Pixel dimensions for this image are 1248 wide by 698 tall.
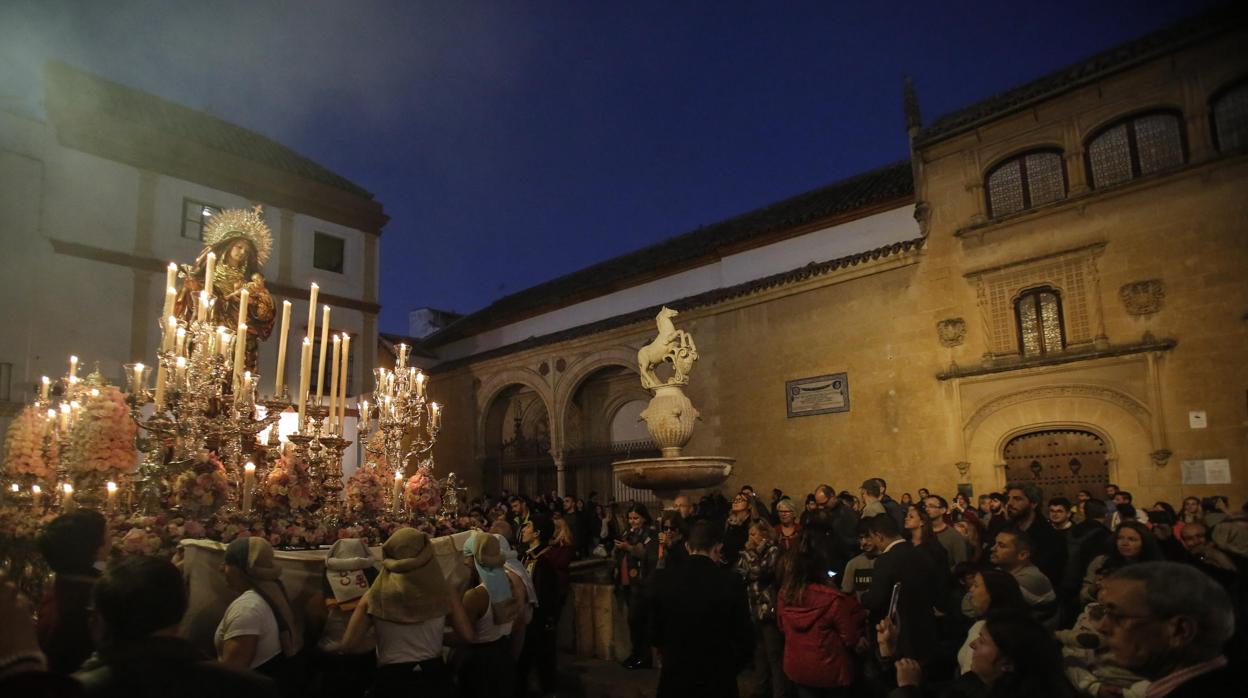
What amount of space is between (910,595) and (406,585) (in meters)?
2.86

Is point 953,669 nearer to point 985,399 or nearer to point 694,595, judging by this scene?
point 694,595

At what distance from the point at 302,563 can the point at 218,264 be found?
18.3 ft

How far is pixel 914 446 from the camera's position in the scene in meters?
13.0

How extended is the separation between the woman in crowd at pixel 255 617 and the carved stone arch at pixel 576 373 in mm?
14431

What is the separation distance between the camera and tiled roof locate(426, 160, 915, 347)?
50.9ft

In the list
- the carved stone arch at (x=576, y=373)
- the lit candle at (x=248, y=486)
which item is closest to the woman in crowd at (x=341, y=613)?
the lit candle at (x=248, y=486)

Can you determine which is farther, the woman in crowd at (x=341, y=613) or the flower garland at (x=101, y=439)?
the flower garland at (x=101, y=439)

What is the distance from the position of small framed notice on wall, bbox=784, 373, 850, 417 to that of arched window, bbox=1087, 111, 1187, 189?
533cm

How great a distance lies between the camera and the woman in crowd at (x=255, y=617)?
11.0ft

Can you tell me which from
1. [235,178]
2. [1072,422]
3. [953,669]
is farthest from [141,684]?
[235,178]

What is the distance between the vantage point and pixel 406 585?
3828 millimetres

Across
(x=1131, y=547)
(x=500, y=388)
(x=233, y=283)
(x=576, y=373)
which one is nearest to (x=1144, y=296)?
(x=1131, y=547)

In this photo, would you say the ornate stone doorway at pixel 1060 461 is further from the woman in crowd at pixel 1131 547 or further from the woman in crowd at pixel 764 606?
the woman in crowd at pixel 764 606

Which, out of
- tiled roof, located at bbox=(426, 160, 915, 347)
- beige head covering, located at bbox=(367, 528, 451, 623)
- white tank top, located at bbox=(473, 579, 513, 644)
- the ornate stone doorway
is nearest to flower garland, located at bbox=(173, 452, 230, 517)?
white tank top, located at bbox=(473, 579, 513, 644)
